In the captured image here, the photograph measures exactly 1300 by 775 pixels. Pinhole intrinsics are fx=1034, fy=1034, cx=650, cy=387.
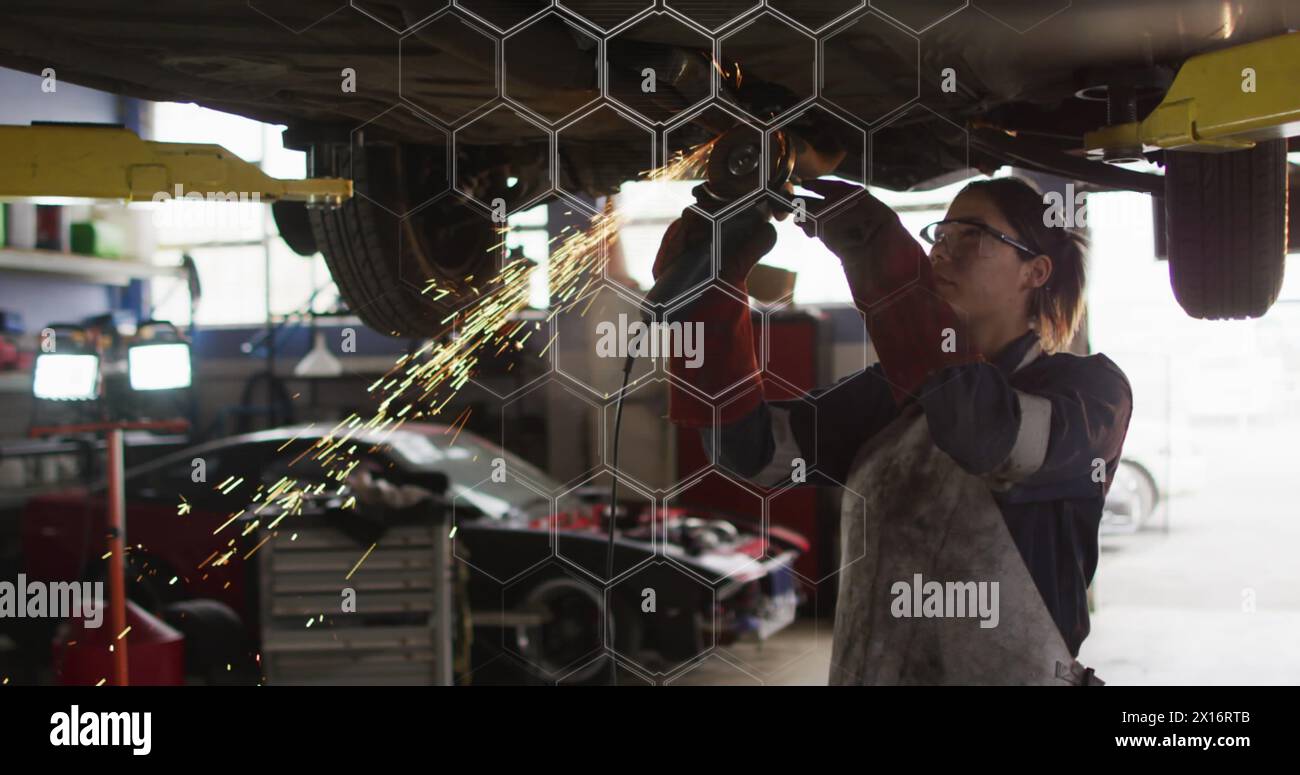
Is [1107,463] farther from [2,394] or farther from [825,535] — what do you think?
[2,394]

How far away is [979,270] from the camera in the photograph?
99 cm

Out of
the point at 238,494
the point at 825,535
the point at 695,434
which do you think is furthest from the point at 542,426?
the point at 238,494

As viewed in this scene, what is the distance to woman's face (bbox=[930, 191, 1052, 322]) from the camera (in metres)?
0.98

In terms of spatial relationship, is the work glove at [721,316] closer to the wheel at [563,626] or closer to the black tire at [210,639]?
the wheel at [563,626]

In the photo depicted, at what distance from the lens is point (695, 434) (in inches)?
147

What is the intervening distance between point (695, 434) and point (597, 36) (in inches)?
115
